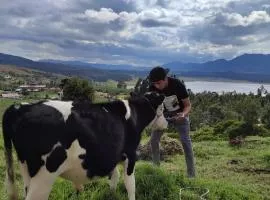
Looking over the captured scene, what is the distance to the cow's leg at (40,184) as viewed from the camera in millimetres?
5641

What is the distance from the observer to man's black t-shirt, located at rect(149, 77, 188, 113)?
924cm

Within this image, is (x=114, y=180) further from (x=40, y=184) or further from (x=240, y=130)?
(x=240, y=130)

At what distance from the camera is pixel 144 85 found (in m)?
9.41

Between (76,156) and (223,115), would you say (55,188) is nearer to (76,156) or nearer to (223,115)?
(76,156)

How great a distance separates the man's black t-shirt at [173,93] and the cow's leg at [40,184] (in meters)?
4.08

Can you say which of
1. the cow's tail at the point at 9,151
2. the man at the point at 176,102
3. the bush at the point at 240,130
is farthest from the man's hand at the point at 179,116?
the bush at the point at 240,130

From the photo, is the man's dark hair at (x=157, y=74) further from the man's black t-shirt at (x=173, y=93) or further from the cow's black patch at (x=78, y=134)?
the cow's black patch at (x=78, y=134)

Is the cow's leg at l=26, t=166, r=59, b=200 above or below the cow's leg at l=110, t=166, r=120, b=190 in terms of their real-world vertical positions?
above

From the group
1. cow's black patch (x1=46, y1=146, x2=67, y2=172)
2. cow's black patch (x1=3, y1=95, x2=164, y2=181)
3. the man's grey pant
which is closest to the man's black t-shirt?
the man's grey pant

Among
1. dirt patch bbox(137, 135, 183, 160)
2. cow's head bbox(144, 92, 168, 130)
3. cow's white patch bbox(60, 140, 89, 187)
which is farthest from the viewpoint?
dirt patch bbox(137, 135, 183, 160)

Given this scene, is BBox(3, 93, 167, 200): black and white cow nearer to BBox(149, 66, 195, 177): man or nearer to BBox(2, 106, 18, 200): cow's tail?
BBox(2, 106, 18, 200): cow's tail

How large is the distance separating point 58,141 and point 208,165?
964cm

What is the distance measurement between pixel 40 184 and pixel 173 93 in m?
4.36

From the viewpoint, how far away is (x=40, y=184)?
18.6ft
